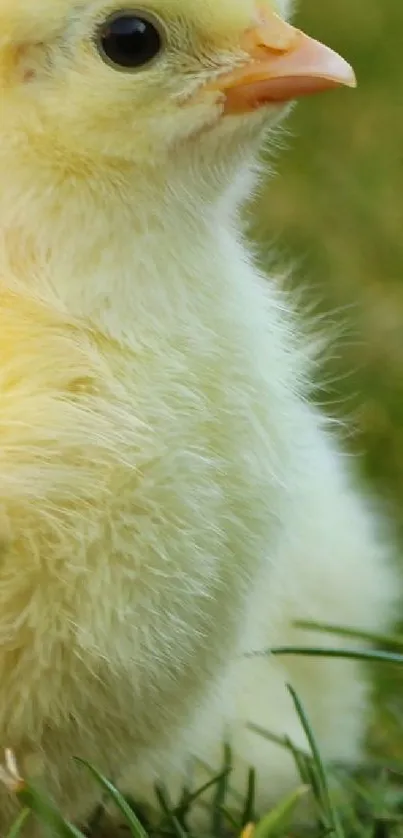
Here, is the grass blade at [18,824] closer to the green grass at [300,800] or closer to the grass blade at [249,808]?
the green grass at [300,800]

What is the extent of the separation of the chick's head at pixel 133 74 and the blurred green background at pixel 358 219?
23.8 inches

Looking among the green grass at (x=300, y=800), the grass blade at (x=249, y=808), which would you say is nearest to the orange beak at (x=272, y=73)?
the green grass at (x=300, y=800)

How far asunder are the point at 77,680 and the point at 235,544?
13cm

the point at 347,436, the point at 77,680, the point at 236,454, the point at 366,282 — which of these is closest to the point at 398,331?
the point at 366,282

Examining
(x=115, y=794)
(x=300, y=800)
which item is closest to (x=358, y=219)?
(x=300, y=800)

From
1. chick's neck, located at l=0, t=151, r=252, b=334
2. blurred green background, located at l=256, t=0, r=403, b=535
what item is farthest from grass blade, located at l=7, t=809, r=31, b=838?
blurred green background, located at l=256, t=0, r=403, b=535

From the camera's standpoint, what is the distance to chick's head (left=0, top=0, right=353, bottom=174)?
728 millimetres

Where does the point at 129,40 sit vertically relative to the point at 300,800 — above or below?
above

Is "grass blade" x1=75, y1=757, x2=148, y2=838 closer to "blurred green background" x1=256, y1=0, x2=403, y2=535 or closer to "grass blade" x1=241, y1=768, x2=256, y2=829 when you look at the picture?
"grass blade" x1=241, y1=768, x2=256, y2=829

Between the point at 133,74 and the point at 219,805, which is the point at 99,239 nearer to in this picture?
the point at 133,74

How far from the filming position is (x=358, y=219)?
1.96 metres

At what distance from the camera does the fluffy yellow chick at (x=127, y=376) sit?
2.32 ft

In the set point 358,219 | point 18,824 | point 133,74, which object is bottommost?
point 18,824

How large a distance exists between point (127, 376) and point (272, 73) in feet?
0.66
